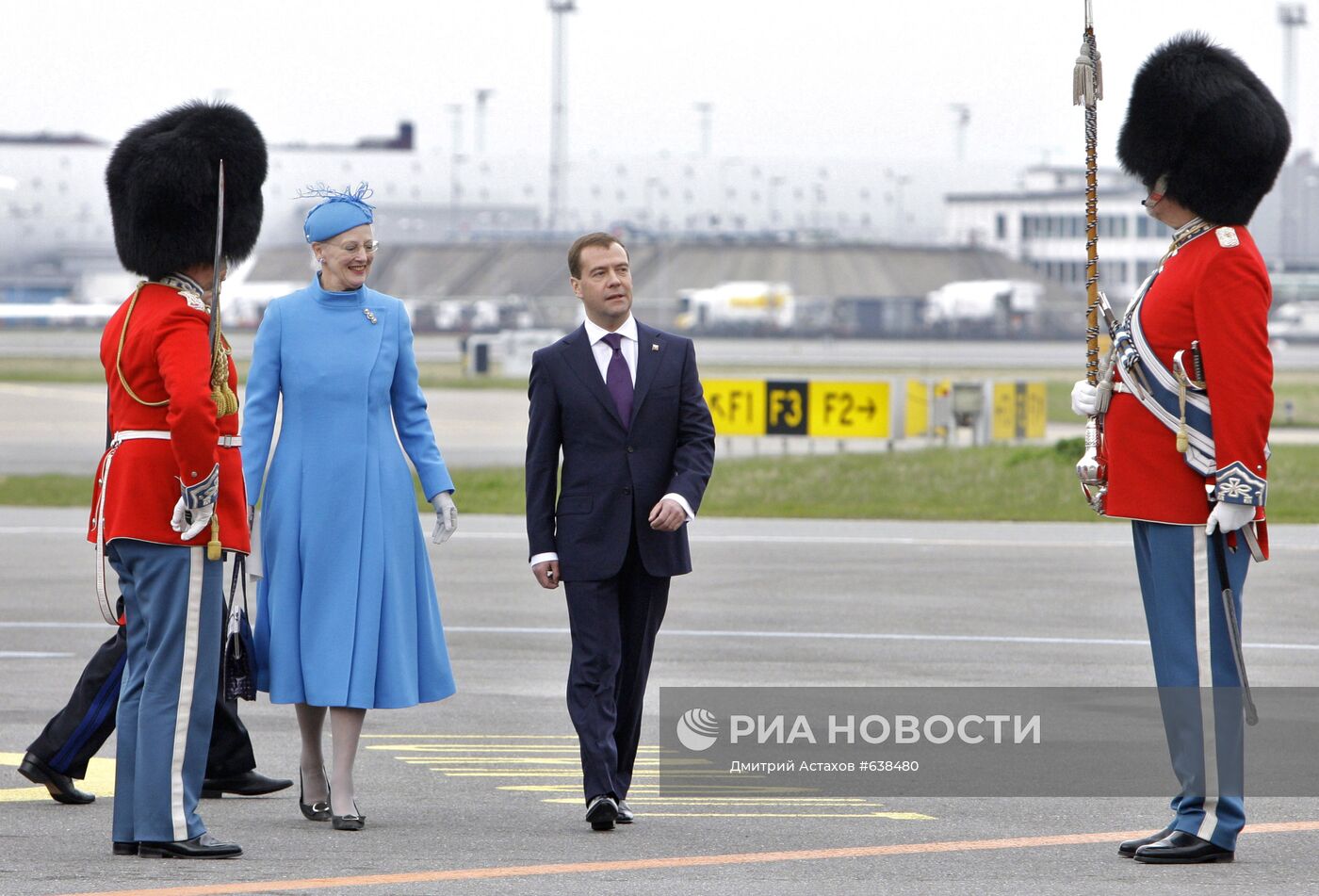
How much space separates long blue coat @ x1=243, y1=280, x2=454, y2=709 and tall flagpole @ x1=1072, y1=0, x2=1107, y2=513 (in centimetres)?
218

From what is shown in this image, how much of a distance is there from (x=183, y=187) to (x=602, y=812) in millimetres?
2430

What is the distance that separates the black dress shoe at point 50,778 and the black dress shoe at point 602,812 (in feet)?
6.28

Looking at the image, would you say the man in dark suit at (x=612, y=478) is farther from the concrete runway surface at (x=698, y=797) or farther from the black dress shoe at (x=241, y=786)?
the black dress shoe at (x=241, y=786)

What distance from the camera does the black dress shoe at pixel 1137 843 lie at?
598 centimetres

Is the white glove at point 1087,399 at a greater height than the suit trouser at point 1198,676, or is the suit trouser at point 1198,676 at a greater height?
the white glove at point 1087,399

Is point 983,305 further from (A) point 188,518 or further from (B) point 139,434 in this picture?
(A) point 188,518

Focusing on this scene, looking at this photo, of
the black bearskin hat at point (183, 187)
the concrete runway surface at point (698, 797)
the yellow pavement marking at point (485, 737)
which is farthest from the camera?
the yellow pavement marking at point (485, 737)

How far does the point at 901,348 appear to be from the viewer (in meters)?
→ 73.9

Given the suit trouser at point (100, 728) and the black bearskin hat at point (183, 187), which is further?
the suit trouser at point (100, 728)

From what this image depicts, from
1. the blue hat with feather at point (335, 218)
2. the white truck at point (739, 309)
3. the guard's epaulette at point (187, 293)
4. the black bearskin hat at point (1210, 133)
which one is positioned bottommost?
the white truck at point (739, 309)

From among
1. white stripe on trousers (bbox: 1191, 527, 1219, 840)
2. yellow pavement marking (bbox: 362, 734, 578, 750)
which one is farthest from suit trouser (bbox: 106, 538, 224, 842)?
white stripe on trousers (bbox: 1191, 527, 1219, 840)

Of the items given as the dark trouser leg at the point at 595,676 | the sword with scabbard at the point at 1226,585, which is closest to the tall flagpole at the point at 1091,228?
the sword with scabbard at the point at 1226,585

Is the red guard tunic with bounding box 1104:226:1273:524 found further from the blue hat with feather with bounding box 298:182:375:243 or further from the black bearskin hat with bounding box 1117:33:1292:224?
the blue hat with feather with bounding box 298:182:375:243

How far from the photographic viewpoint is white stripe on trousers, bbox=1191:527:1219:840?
5.94m
